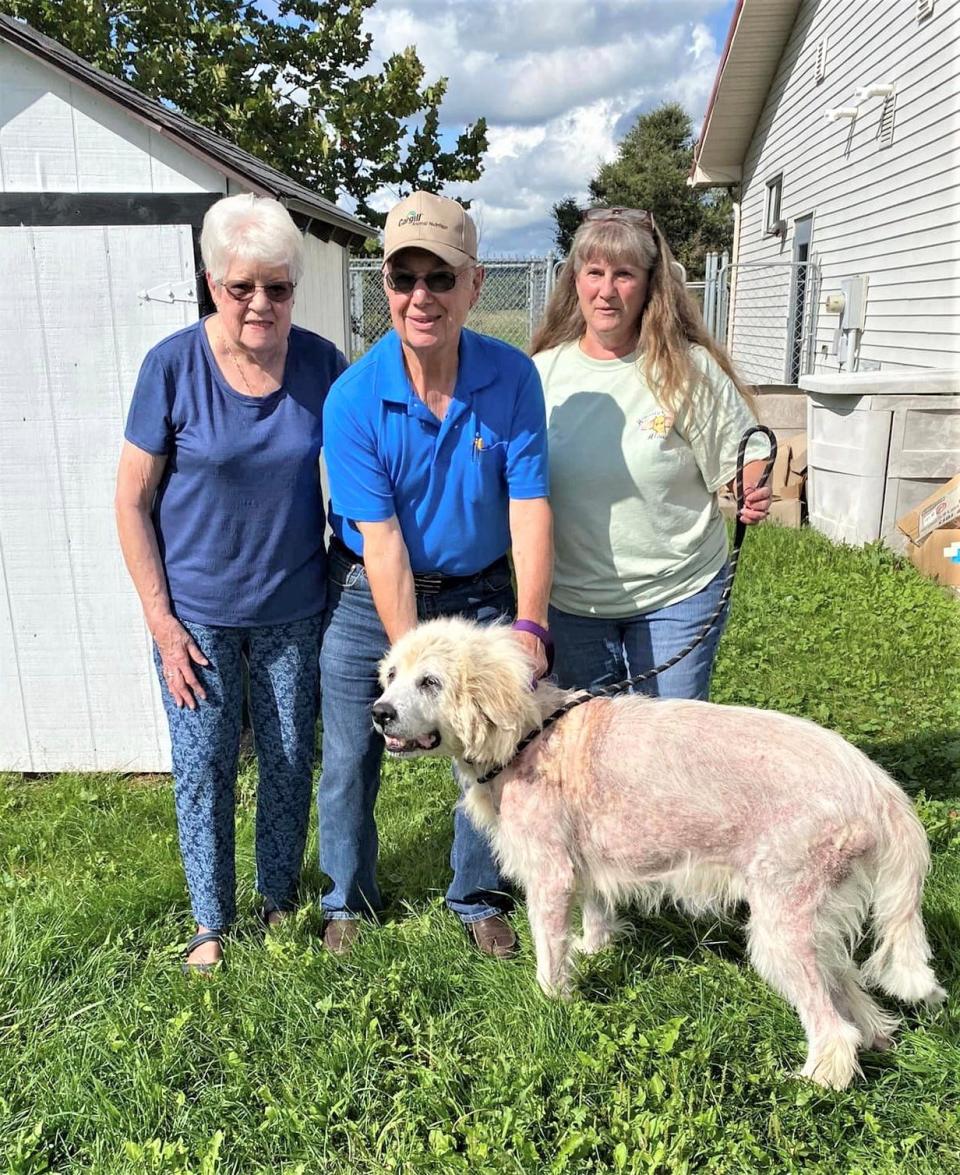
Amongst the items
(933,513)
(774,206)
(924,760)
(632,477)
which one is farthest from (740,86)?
(632,477)

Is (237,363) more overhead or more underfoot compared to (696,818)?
more overhead

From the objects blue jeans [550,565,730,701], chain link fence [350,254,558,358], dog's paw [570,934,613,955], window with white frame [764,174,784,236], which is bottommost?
dog's paw [570,934,613,955]

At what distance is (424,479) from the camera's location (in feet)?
9.05

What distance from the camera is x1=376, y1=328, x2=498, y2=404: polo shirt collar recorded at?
2.67 metres

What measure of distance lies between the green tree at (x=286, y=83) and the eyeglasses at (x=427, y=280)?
20.7 m

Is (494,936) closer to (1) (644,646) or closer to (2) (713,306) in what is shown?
(1) (644,646)

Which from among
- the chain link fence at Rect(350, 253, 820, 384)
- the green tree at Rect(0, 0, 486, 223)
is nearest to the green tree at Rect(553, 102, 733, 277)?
the green tree at Rect(0, 0, 486, 223)

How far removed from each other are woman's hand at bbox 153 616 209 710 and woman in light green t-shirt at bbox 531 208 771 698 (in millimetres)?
1309

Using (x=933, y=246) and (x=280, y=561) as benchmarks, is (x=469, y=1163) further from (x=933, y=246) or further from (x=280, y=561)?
(x=933, y=246)

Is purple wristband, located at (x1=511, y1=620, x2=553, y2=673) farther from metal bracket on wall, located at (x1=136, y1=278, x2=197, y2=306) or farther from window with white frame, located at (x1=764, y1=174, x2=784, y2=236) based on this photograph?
window with white frame, located at (x1=764, y1=174, x2=784, y2=236)

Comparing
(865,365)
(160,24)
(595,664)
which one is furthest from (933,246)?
(160,24)

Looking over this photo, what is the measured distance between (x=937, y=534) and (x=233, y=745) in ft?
20.8

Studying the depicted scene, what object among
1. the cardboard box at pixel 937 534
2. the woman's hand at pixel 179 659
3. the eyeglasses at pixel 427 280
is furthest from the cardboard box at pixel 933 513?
the woman's hand at pixel 179 659

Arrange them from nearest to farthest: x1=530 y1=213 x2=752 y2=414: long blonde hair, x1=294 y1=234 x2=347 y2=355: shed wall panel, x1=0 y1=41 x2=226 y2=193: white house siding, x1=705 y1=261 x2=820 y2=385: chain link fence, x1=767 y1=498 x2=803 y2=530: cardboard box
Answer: x1=530 y1=213 x2=752 y2=414: long blonde hair < x1=0 y1=41 x2=226 y2=193: white house siding < x1=294 y1=234 x2=347 y2=355: shed wall panel < x1=767 y1=498 x2=803 y2=530: cardboard box < x1=705 y1=261 x2=820 y2=385: chain link fence
